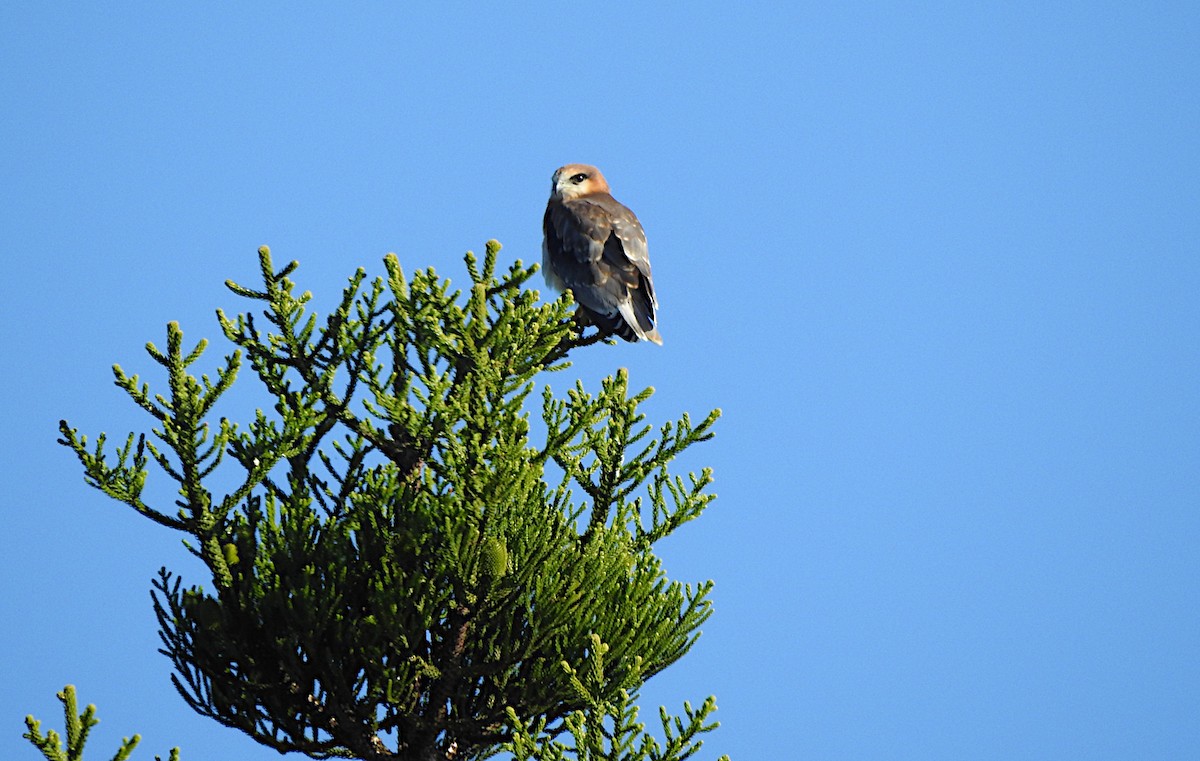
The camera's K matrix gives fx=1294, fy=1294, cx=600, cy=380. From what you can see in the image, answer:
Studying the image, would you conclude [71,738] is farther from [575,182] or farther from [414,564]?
[575,182]

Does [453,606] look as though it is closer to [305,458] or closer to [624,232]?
[305,458]

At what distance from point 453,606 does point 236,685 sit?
3.64ft

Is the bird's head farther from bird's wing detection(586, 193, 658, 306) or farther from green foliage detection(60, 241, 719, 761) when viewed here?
green foliage detection(60, 241, 719, 761)

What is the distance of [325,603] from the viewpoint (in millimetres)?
6027

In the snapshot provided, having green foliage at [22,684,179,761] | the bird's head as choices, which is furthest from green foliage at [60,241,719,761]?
the bird's head

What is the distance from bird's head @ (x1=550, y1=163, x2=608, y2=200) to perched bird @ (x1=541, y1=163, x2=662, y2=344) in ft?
0.06

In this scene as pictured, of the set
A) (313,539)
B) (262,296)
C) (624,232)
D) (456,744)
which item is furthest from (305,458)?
(624,232)

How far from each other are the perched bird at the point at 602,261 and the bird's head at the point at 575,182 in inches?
0.7

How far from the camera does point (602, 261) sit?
942 cm

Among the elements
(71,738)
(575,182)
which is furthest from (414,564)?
(575,182)

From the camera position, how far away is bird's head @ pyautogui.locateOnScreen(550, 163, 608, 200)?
10.5m

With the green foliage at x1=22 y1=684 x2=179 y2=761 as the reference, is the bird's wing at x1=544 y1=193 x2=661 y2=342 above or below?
above

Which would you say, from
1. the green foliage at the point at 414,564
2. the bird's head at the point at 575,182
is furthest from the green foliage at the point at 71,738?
the bird's head at the point at 575,182

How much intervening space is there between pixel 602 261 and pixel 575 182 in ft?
4.42
